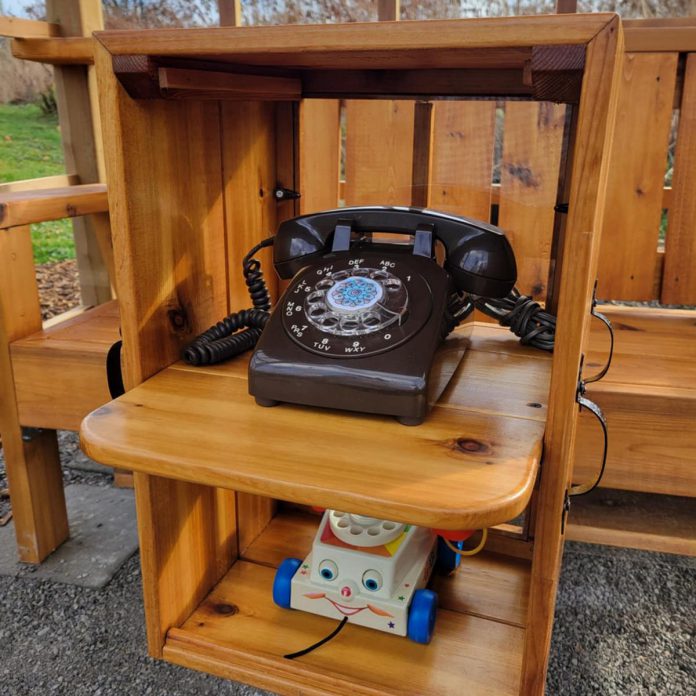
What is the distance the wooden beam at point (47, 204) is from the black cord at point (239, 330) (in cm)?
48

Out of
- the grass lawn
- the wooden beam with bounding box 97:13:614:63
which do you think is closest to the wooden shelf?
the wooden beam with bounding box 97:13:614:63

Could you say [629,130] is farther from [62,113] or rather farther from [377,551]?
[62,113]

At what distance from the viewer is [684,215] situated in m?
1.63

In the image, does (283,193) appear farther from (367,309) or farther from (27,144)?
(27,144)

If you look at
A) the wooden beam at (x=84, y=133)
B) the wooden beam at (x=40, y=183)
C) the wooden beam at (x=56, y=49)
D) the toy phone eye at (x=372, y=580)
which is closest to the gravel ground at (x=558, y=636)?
the toy phone eye at (x=372, y=580)

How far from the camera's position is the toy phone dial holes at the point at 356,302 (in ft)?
2.67

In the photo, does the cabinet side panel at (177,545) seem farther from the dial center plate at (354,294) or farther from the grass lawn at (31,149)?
the grass lawn at (31,149)

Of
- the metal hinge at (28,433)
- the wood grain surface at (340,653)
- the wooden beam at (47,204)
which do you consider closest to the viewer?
the wood grain surface at (340,653)

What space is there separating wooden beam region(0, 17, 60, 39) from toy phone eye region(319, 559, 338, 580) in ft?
4.22

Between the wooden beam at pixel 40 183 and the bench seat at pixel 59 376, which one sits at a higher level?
the wooden beam at pixel 40 183

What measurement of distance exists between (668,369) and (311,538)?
0.64m

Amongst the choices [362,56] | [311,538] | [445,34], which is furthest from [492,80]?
[311,538]

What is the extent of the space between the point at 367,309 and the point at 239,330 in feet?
0.84

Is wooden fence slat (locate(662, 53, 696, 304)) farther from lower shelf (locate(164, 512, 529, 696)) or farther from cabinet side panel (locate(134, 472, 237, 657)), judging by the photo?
cabinet side panel (locate(134, 472, 237, 657))
